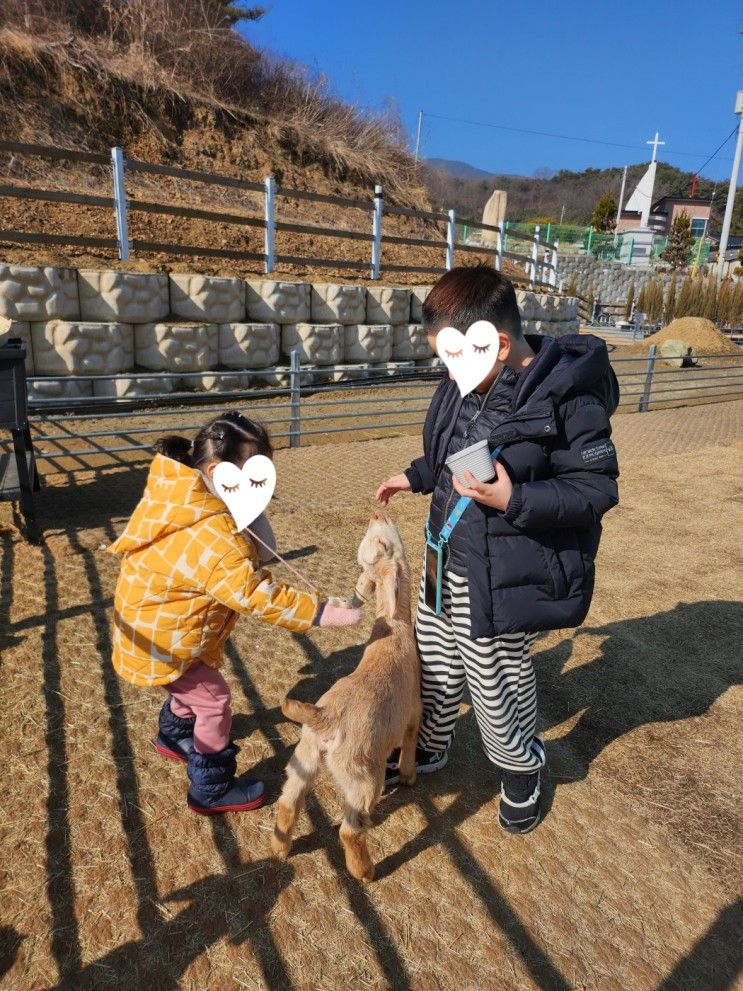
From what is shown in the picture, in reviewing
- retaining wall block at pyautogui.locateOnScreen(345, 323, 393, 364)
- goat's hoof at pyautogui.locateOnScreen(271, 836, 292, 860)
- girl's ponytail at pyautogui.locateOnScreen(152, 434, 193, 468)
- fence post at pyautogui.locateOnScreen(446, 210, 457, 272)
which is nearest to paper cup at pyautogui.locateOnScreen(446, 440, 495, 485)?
girl's ponytail at pyautogui.locateOnScreen(152, 434, 193, 468)

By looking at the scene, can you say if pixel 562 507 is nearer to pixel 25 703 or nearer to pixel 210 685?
pixel 210 685

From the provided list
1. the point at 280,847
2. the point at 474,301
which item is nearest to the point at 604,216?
the point at 474,301

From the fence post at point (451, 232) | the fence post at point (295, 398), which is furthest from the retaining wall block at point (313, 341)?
the fence post at point (451, 232)

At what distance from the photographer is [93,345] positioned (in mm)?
8406

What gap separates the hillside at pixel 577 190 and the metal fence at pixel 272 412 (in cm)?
5627

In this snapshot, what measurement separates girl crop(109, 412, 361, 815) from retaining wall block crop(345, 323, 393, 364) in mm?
9332

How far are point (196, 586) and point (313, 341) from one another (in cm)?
897

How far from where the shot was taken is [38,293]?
8.05 metres

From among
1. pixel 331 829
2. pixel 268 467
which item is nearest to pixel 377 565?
pixel 268 467

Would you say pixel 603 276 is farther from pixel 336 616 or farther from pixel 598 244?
pixel 336 616

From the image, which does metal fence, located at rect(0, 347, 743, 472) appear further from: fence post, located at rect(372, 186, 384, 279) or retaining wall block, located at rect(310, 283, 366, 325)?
fence post, located at rect(372, 186, 384, 279)

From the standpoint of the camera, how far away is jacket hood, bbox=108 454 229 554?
2.10m

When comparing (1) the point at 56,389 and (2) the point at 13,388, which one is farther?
(1) the point at 56,389

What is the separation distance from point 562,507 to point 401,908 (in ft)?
4.50
